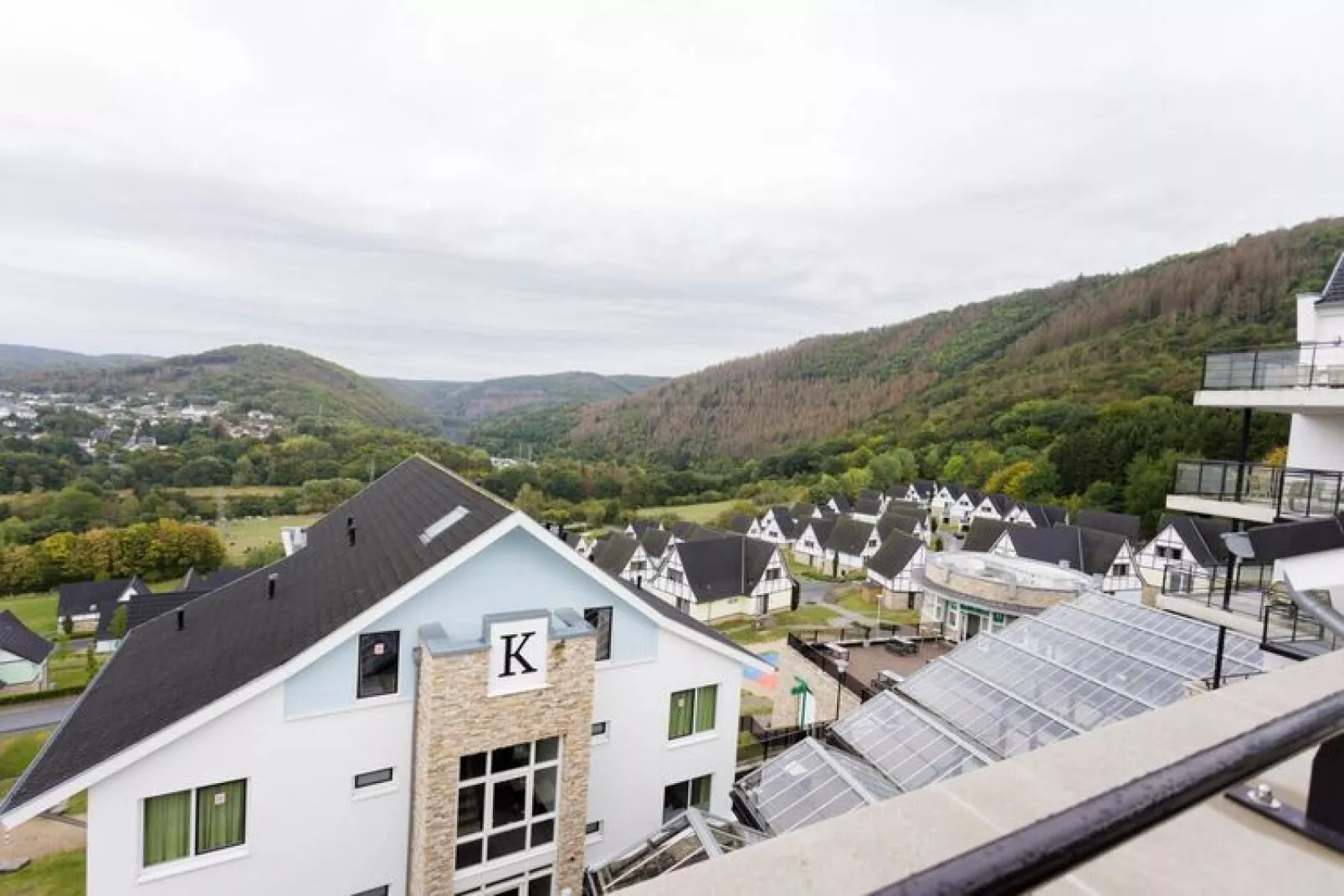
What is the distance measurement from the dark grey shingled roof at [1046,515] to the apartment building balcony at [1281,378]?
4862 centimetres

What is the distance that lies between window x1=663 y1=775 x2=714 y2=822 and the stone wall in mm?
10110

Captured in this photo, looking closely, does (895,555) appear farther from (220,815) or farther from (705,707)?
(220,815)

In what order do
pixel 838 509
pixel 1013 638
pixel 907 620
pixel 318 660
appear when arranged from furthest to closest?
pixel 838 509 → pixel 907 620 → pixel 1013 638 → pixel 318 660

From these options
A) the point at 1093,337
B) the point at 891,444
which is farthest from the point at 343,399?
the point at 1093,337

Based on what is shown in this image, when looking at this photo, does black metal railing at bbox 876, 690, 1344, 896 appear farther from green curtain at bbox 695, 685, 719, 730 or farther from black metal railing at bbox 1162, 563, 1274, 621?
black metal railing at bbox 1162, 563, 1274, 621

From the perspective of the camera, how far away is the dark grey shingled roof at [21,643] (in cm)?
3091

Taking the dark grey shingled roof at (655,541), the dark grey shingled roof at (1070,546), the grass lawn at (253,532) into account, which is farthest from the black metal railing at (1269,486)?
the grass lawn at (253,532)

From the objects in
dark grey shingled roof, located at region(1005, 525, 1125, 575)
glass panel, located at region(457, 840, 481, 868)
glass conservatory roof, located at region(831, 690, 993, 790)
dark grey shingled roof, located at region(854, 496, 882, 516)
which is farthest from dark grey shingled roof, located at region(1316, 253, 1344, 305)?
dark grey shingled roof, located at region(854, 496, 882, 516)

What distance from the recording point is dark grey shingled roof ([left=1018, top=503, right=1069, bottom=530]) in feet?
178

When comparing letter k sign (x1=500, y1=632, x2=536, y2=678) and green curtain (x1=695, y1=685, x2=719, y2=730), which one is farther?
green curtain (x1=695, y1=685, x2=719, y2=730)

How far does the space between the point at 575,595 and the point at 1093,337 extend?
488 feet

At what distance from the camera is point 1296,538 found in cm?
614

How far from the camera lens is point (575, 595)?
33.5 feet

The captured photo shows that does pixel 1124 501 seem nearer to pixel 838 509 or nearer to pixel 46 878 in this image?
pixel 838 509
